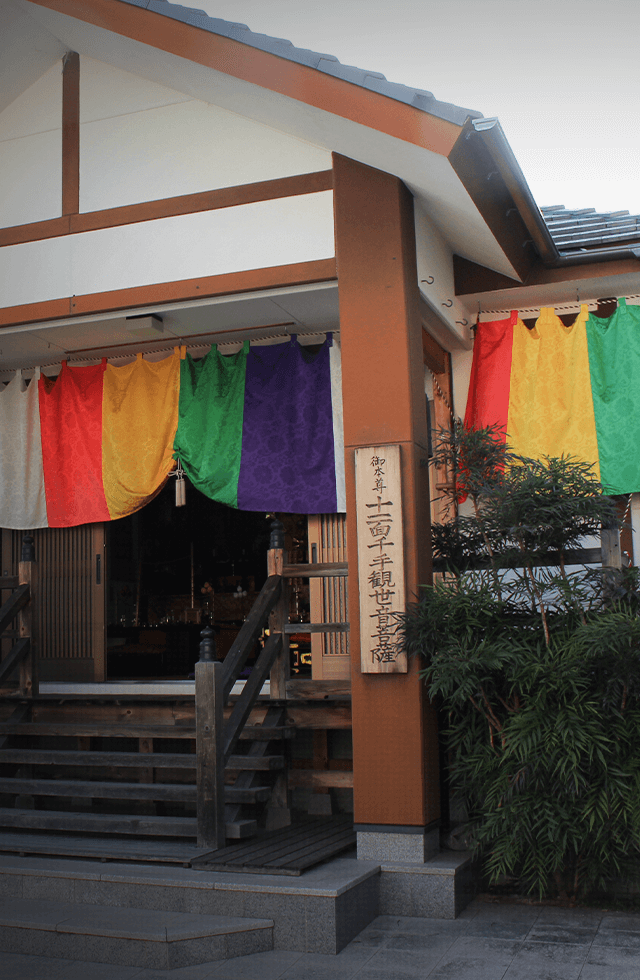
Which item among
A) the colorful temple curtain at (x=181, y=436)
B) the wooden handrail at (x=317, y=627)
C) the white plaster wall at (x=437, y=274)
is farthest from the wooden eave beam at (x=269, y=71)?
A: the wooden handrail at (x=317, y=627)

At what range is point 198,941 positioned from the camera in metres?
4.54

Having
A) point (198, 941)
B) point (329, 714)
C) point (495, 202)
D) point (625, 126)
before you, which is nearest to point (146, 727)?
point (329, 714)

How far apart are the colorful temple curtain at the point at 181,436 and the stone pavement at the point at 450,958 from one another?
11.7 feet

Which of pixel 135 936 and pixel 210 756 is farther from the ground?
pixel 210 756

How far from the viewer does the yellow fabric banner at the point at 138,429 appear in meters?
A: 7.73

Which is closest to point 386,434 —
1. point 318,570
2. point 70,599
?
point 318,570

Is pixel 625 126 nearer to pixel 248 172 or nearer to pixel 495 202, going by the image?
pixel 495 202

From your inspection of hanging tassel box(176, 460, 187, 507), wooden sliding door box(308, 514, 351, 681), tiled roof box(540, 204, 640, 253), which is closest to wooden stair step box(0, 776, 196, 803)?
wooden sliding door box(308, 514, 351, 681)

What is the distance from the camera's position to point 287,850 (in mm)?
5414

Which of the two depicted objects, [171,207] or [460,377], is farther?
[460,377]

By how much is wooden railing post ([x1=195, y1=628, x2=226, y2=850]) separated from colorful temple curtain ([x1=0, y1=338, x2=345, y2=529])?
2.17 meters

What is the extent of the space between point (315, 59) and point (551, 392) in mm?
3295

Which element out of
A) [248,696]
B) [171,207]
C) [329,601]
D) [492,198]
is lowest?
[248,696]

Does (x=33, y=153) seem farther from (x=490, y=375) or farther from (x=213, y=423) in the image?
(x=490, y=375)
